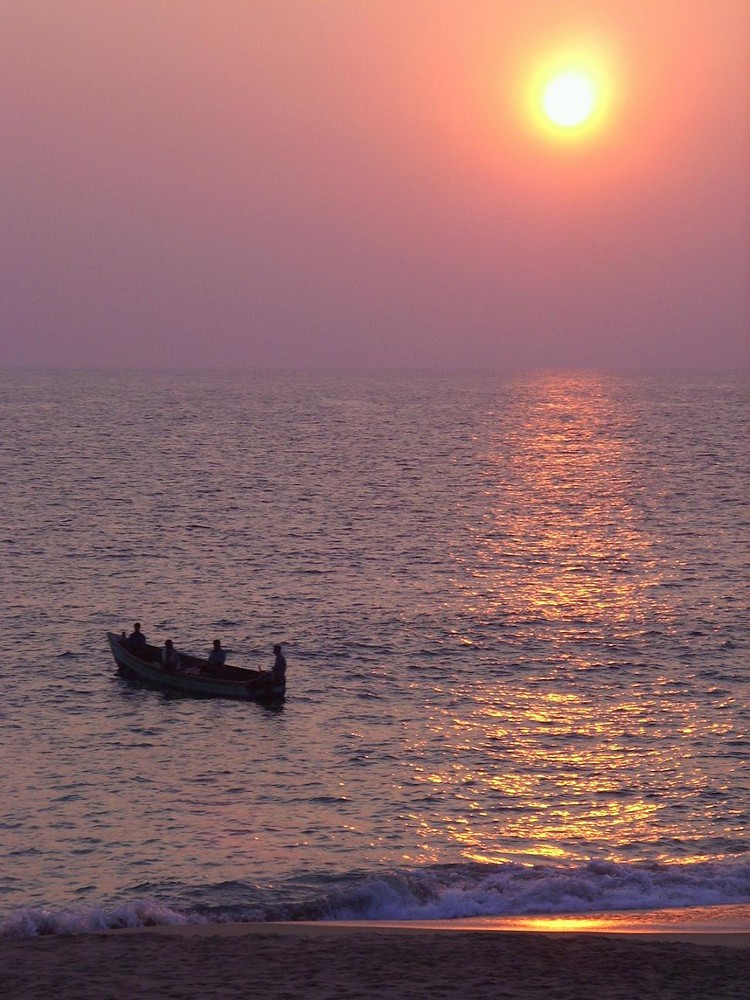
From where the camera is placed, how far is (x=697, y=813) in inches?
1205

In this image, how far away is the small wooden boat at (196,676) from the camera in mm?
40531

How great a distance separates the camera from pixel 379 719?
38.3 m

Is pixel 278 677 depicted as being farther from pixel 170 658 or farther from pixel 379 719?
pixel 170 658

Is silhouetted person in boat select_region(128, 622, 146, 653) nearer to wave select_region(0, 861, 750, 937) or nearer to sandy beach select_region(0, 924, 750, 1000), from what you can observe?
wave select_region(0, 861, 750, 937)

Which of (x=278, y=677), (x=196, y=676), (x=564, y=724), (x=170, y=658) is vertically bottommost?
(x=564, y=724)

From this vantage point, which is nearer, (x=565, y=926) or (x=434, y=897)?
(x=565, y=926)

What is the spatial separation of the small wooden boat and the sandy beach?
17777 millimetres

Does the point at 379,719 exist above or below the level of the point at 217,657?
below

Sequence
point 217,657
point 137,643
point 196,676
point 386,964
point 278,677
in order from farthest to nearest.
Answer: point 137,643, point 217,657, point 196,676, point 278,677, point 386,964

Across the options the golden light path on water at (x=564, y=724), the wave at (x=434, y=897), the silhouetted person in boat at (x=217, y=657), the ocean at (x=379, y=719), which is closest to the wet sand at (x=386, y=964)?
the wave at (x=434, y=897)

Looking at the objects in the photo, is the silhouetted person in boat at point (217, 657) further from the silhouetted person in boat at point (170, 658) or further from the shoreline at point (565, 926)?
the shoreline at point (565, 926)

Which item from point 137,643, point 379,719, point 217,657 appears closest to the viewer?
point 379,719

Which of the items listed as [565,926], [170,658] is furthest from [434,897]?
[170,658]

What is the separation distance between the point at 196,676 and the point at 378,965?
22.8m
